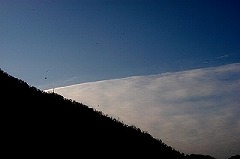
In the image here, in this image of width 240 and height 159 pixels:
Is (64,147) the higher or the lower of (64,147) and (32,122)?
the lower

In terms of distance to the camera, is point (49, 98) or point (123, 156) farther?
point (49, 98)

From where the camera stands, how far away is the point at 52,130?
11383 mm

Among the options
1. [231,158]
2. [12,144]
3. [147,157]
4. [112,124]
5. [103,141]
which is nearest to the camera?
[12,144]

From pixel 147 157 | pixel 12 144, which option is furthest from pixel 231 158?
pixel 12 144

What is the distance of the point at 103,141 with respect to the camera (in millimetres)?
13906

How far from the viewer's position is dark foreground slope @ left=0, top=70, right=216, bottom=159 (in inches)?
377

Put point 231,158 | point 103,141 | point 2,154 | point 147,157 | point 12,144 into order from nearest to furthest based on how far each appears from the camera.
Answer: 1. point 2,154
2. point 12,144
3. point 103,141
4. point 147,157
5. point 231,158

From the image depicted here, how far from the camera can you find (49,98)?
1539 cm

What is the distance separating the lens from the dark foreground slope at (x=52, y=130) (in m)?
9.57

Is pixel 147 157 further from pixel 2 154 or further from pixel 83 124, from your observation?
pixel 2 154

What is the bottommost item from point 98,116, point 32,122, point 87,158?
point 87,158

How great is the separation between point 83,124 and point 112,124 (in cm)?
419

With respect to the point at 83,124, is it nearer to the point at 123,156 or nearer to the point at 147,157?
the point at 123,156

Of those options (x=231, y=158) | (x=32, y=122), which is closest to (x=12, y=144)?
(x=32, y=122)
